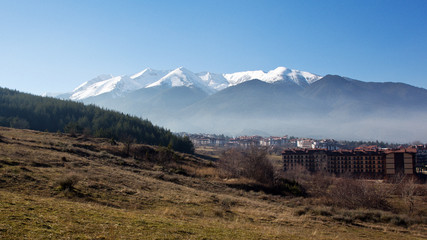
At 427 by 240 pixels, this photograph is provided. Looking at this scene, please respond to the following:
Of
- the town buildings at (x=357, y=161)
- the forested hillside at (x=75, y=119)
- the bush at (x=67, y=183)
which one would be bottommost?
the town buildings at (x=357, y=161)

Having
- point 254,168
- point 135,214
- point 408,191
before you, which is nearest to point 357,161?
point 254,168

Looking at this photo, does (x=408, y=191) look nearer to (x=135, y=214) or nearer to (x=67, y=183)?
(x=135, y=214)

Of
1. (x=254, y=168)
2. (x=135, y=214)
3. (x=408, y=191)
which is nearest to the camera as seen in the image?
(x=135, y=214)

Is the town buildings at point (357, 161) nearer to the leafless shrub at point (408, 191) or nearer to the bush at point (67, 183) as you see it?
the leafless shrub at point (408, 191)

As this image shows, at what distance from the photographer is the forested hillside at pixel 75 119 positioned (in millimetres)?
110500

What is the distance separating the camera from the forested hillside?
110 meters

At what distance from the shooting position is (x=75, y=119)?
393ft

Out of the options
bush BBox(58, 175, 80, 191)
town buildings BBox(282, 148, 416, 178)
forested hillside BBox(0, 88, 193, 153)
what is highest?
forested hillside BBox(0, 88, 193, 153)

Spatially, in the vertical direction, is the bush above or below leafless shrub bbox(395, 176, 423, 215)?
above

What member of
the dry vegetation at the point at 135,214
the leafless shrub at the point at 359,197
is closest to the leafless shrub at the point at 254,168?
the dry vegetation at the point at 135,214

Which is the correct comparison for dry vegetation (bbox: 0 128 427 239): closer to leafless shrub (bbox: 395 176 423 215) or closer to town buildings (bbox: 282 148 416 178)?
leafless shrub (bbox: 395 176 423 215)

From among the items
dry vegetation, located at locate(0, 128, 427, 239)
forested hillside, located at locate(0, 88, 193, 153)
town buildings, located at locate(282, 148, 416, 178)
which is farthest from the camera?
forested hillside, located at locate(0, 88, 193, 153)

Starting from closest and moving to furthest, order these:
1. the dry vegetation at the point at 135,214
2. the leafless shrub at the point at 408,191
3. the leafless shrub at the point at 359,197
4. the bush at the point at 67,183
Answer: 1. the dry vegetation at the point at 135,214
2. the bush at the point at 67,183
3. the leafless shrub at the point at 408,191
4. the leafless shrub at the point at 359,197

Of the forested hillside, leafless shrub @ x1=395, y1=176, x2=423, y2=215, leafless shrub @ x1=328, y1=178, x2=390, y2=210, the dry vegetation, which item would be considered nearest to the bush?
the dry vegetation
